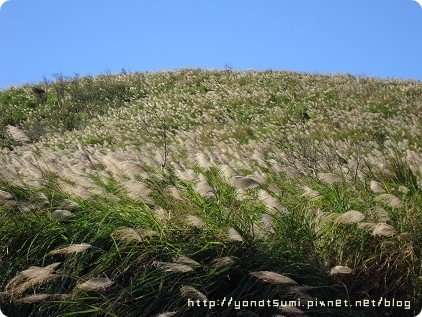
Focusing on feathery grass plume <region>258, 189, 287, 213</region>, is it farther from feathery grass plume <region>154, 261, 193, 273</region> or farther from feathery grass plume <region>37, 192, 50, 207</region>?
feathery grass plume <region>37, 192, 50, 207</region>

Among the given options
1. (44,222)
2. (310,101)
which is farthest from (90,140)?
(44,222)

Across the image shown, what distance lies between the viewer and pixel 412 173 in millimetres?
5277

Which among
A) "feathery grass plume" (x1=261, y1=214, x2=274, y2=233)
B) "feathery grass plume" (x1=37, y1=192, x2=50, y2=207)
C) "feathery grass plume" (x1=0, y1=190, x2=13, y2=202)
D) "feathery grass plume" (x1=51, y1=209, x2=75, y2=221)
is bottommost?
"feathery grass plume" (x1=261, y1=214, x2=274, y2=233)

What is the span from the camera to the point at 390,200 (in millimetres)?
4137

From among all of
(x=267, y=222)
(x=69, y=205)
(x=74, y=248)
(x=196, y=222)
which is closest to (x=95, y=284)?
(x=74, y=248)

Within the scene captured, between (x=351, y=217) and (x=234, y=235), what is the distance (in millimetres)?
868

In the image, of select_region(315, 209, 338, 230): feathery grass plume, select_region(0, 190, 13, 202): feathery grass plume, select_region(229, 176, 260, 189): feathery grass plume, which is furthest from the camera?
select_region(0, 190, 13, 202): feathery grass plume

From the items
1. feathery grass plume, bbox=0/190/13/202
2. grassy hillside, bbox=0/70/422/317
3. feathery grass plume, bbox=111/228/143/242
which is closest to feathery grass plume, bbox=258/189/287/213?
grassy hillside, bbox=0/70/422/317

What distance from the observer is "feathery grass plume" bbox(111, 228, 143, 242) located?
3.91 meters

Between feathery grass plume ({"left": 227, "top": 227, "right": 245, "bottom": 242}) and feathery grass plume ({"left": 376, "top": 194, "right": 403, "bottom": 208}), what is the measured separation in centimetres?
113

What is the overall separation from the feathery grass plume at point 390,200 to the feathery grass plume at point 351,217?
0.87 feet

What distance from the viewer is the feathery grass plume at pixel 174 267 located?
3.65 m

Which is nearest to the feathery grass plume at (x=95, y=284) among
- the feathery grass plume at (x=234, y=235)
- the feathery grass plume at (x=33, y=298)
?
the feathery grass plume at (x=33, y=298)

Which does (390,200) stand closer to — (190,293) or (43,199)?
(190,293)
